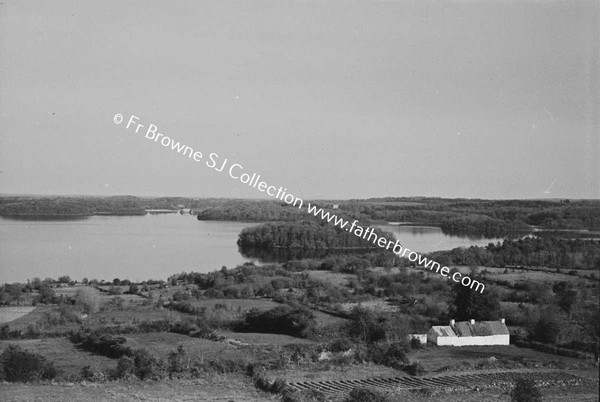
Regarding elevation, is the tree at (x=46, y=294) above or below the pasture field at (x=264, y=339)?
below

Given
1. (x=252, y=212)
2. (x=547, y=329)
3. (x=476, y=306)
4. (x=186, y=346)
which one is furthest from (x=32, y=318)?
(x=252, y=212)

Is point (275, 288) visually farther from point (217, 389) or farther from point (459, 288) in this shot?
point (217, 389)

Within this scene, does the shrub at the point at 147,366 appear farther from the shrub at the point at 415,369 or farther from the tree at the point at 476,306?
the tree at the point at 476,306

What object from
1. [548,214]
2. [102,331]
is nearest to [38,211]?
[102,331]

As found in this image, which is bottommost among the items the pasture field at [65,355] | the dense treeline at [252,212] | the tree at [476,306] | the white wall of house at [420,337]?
the pasture field at [65,355]

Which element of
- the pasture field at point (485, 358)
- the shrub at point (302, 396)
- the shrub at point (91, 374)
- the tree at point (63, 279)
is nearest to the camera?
the shrub at point (302, 396)

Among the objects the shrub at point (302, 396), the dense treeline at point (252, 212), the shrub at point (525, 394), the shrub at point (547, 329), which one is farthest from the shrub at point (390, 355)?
the dense treeline at point (252, 212)
